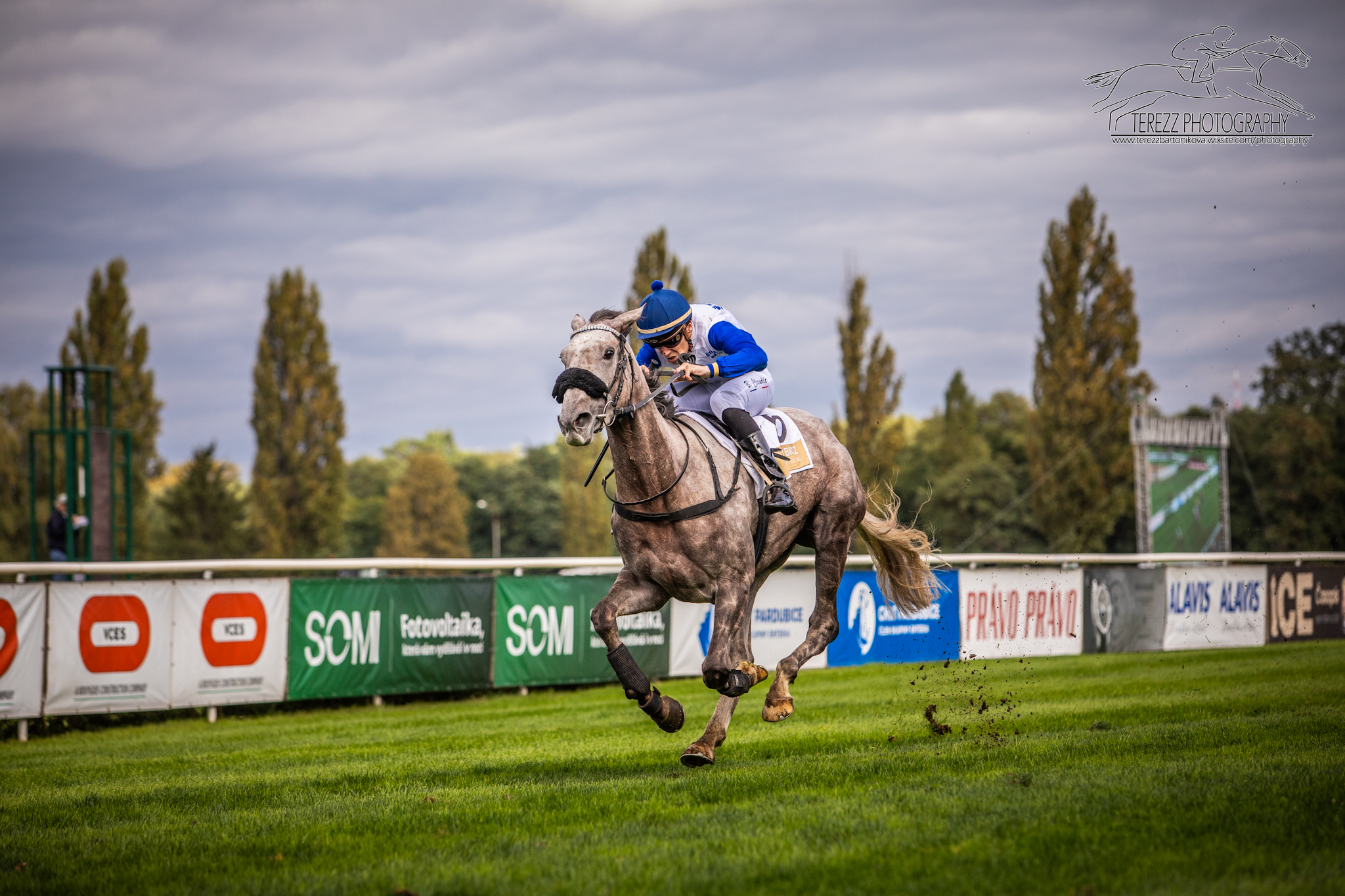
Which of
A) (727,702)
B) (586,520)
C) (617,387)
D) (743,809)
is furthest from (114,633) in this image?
(586,520)

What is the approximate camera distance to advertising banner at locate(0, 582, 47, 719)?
11.5 meters

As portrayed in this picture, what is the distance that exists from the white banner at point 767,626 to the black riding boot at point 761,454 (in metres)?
9.02

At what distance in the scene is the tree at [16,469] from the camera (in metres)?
44.6

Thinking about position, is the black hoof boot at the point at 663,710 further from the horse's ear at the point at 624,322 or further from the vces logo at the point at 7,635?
the vces logo at the point at 7,635

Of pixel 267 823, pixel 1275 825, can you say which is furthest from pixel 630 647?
pixel 1275 825

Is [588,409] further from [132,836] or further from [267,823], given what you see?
[132,836]

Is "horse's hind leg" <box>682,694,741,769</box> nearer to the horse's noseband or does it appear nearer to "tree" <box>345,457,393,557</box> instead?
the horse's noseband

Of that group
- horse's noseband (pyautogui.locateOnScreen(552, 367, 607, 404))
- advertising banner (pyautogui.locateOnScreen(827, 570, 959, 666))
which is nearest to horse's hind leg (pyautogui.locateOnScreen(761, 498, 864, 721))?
Answer: horse's noseband (pyautogui.locateOnScreen(552, 367, 607, 404))

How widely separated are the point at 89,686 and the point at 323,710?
281 cm

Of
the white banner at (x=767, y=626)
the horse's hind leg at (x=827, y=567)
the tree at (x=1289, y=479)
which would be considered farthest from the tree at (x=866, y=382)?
the horse's hind leg at (x=827, y=567)

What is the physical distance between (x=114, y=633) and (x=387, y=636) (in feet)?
10.3

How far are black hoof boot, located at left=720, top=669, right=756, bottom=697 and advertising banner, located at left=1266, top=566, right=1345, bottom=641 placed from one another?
17.2 metres

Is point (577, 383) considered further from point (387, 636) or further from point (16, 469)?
point (16, 469)

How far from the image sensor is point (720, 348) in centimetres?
716
